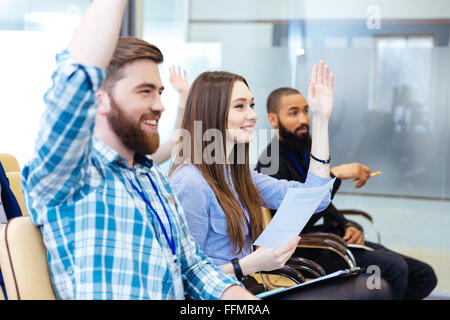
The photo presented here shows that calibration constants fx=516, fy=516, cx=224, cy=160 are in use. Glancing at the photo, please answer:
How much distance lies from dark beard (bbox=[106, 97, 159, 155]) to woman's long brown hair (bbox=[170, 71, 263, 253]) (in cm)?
55

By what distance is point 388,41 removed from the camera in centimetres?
349

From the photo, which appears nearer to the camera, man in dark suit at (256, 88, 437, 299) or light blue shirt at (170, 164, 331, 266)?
light blue shirt at (170, 164, 331, 266)

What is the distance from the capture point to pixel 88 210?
3.29 feet

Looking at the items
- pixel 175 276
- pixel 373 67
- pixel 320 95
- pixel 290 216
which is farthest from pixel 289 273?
pixel 373 67

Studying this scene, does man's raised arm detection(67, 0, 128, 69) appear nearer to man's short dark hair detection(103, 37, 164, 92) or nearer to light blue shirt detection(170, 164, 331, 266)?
man's short dark hair detection(103, 37, 164, 92)

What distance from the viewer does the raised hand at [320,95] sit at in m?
1.61

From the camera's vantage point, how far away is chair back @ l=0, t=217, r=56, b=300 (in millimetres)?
993

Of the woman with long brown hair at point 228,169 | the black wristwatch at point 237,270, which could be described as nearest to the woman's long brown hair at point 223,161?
the woman with long brown hair at point 228,169

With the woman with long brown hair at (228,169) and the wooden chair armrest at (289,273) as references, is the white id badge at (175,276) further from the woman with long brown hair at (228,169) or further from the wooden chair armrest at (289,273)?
the wooden chair armrest at (289,273)

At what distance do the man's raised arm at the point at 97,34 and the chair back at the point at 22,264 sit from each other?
382mm

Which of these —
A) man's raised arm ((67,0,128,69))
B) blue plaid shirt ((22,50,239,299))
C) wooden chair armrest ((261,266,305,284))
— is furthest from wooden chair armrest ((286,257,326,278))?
man's raised arm ((67,0,128,69))

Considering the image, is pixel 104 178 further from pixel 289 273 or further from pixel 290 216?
pixel 289 273
